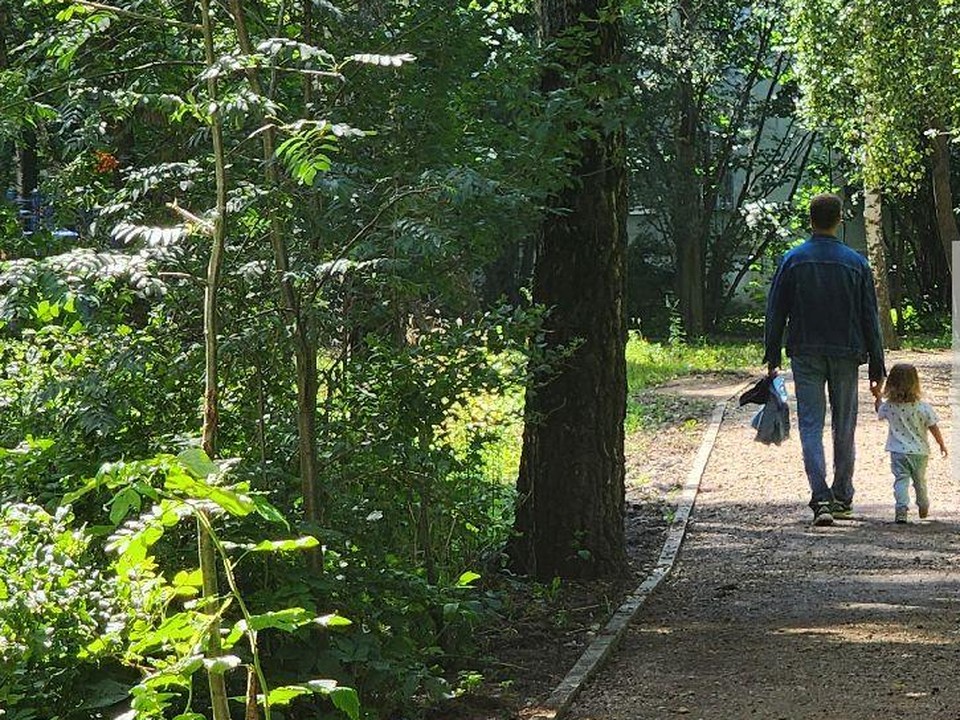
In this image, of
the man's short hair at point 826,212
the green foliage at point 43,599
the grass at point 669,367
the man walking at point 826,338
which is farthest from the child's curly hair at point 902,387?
the green foliage at point 43,599

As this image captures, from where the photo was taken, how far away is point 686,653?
753cm

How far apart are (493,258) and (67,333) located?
187 centimetres

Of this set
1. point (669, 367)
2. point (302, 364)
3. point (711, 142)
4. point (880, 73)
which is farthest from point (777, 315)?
point (711, 142)

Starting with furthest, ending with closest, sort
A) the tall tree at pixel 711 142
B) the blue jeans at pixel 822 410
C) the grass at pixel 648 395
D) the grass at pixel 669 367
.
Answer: the tall tree at pixel 711 142
the grass at pixel 669 367
the blue jeans at pixel 822 410
the grass at pixel 648 395

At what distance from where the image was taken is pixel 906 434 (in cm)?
1084

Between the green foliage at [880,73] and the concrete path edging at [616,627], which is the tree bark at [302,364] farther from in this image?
the green foliage at [880,73]

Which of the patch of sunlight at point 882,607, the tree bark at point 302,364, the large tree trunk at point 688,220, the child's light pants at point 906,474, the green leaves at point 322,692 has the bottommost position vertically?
the patch of sunlight at point 882,607

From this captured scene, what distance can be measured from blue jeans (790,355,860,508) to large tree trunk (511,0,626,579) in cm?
215

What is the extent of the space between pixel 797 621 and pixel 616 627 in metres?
0.95

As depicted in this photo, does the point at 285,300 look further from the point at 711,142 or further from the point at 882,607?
the point at 711,142

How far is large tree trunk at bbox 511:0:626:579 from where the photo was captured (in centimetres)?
869

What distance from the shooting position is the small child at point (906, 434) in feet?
35.0

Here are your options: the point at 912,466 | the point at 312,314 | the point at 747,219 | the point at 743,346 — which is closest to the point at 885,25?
the point at 743,346

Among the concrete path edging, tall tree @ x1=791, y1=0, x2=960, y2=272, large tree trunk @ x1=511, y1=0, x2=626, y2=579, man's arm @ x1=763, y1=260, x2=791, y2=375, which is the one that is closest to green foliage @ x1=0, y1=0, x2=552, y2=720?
the concrete path edging
